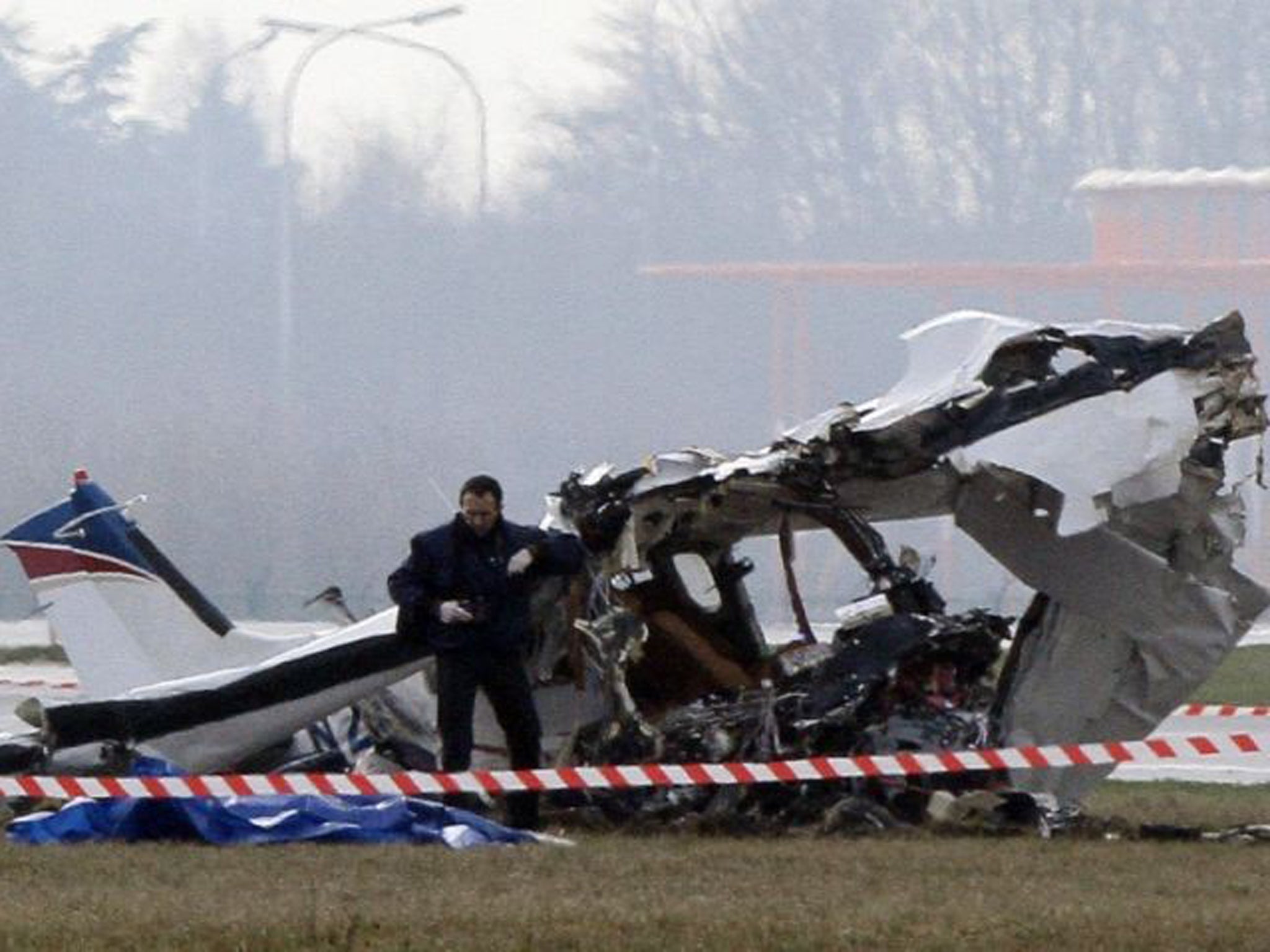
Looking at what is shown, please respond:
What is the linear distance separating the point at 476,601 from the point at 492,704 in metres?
0.53

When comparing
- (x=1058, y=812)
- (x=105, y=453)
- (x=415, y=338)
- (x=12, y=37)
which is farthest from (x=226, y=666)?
(x=12, y=37)

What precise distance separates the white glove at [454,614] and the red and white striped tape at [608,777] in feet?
2.11

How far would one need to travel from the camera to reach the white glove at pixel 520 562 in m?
15.1

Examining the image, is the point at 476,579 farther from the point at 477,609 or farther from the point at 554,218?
the point at 554,218

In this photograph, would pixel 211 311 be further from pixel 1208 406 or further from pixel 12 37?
pixel 1208 406

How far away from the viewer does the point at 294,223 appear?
184 feet

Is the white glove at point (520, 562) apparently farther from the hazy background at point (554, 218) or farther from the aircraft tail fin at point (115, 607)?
the hazy background at point (554, 218)

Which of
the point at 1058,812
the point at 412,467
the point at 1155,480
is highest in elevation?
the point at 1155,480

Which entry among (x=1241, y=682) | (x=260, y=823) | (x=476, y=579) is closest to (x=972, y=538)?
(x=476, y=579)

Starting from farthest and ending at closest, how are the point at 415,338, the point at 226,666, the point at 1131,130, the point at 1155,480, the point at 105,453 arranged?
the point at 1131,130
the point at 415,338
the point at 105,453
the point at 226,666
the point at 1155,480

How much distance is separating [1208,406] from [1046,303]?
46754 millimetres

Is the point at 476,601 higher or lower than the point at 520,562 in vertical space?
lower

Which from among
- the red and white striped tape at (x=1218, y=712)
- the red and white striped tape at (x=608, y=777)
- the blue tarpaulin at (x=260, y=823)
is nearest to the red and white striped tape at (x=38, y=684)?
the red and white striped tape at (x=1218, y=712)

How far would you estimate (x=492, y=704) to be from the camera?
15516mm
